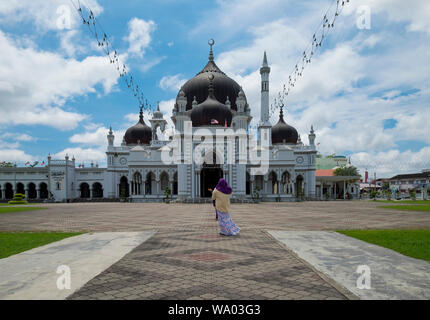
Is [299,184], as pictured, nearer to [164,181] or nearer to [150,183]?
[164,181]

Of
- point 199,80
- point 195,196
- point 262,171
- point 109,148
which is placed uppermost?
point 199,80

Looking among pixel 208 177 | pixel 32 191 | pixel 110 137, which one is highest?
pixel 110 137

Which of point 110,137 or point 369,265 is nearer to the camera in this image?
point 369,265

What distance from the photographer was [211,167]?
40.9 metres

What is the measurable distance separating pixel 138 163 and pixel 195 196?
11.3 m

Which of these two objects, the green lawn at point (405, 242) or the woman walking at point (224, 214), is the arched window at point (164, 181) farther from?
the green lawn at point (405, 242)

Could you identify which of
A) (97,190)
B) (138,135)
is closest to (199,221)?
(138,135)

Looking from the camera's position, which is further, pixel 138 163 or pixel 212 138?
pixel 138 163

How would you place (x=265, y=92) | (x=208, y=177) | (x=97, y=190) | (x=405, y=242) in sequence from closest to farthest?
(x=405, y=242) → (x=208, y=177) → (x=265, y=92) → (x=97, y=190)

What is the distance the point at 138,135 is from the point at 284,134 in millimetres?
26643

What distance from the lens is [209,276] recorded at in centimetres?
538

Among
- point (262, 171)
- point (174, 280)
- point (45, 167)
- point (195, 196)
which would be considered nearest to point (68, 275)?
point (174, 280)

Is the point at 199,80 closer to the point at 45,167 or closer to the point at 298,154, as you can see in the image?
the point at 298,154
